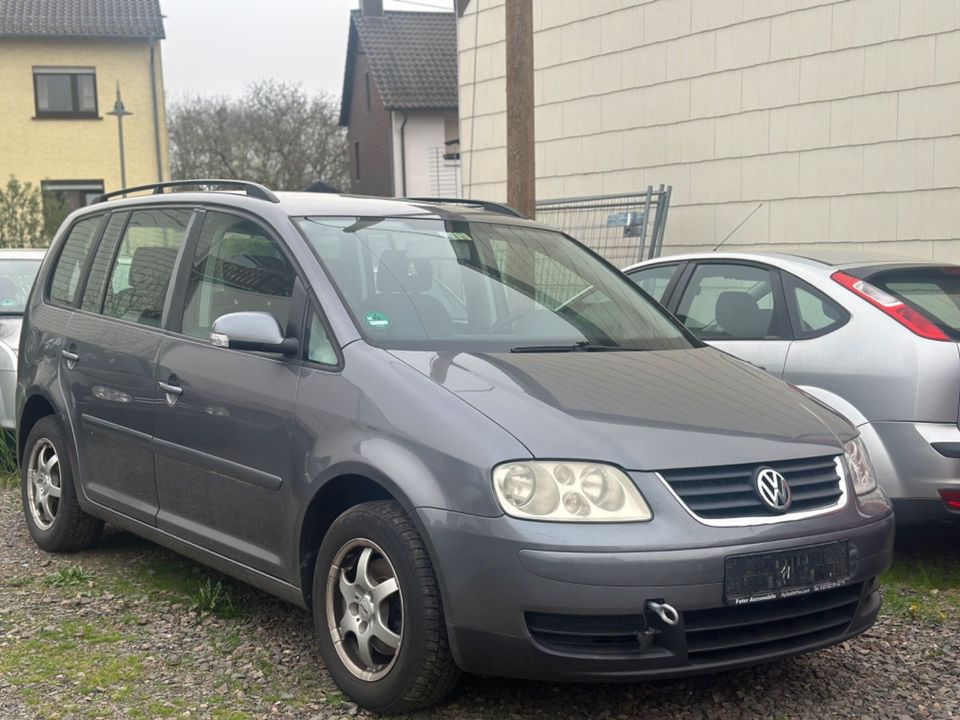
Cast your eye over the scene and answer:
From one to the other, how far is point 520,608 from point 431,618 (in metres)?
0.30

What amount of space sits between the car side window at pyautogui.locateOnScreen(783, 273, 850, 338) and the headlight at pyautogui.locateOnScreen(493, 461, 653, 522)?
2.54 m

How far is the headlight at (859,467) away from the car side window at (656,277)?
2877 mm

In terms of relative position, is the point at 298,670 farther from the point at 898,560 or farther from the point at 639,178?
the point at 639,178

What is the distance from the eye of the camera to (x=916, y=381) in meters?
5.23

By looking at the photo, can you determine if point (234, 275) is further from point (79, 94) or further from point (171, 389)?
point (79, 94)

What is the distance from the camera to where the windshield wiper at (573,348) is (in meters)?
4.37

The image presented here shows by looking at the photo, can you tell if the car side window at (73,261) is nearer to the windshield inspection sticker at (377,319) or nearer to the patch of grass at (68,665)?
the patch of grass at (68,665)

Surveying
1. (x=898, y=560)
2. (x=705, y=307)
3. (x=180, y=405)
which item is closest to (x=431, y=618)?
(x=180, y=405)

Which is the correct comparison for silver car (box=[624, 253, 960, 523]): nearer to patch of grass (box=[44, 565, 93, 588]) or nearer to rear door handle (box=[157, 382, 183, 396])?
rear door handle (box=[157, 382, 183, 396])

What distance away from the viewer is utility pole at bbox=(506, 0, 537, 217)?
9.45m

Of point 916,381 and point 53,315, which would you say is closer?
point 916,381

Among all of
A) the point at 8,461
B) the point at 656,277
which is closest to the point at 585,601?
the point at 656,277

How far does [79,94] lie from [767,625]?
35206 millimetres

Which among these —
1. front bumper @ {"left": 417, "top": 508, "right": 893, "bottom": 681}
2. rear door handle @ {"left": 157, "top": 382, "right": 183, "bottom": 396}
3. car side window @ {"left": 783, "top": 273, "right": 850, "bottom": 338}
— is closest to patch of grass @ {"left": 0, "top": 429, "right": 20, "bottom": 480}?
rear door handle @ {"left": 157, "top": 382, "right": 183, "bottom": 396}
